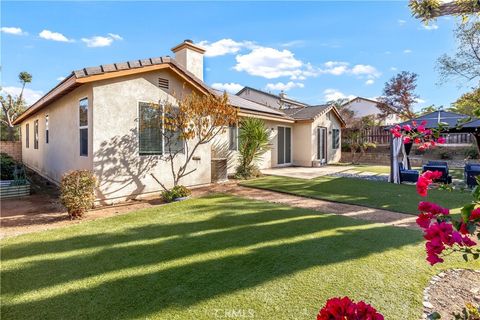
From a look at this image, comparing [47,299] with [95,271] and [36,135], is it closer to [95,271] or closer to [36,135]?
[95,271]

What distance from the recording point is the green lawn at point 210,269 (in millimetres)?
3197

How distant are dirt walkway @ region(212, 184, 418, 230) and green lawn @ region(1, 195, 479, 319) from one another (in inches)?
29.7

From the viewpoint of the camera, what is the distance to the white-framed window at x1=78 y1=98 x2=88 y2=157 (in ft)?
28.9

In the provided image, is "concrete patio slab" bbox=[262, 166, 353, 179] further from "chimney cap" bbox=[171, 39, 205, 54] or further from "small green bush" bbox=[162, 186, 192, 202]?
"chimney cap" bbox=[171, 39, 205, 54]

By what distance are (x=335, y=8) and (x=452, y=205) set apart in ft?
27.0

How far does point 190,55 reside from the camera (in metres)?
13.5

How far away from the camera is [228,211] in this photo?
24.5ft

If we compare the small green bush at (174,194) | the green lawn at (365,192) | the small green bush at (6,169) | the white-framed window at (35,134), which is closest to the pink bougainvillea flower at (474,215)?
the green lawn at (365,192)

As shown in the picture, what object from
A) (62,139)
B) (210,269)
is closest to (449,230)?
(210,269)

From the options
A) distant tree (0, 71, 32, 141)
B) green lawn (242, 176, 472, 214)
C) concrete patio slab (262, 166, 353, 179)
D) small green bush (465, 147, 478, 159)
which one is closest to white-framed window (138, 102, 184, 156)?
green lawn (242, 176, 472, 214)

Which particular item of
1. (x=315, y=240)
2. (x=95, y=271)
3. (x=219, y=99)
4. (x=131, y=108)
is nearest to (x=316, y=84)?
(x=219, y=99)

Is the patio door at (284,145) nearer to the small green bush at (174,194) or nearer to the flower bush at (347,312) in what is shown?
the small green bush at (174,194)

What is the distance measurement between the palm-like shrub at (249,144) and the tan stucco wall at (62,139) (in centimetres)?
709

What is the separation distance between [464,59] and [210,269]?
1855 centimetres
